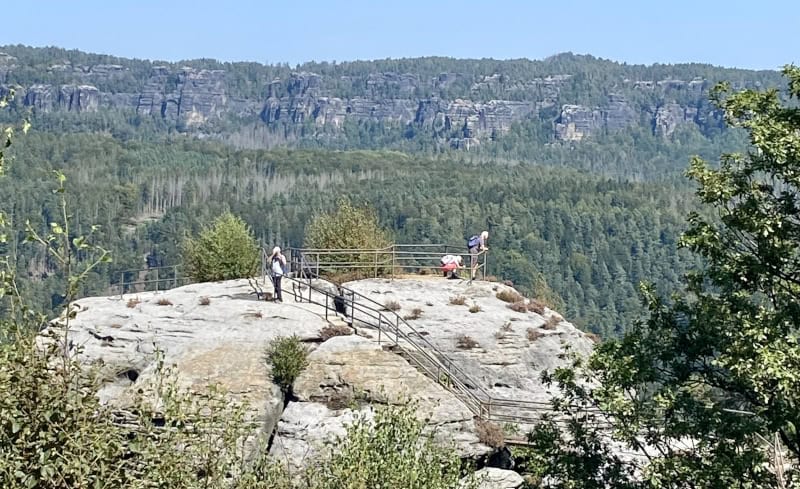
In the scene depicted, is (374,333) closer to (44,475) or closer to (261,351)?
(261,351)

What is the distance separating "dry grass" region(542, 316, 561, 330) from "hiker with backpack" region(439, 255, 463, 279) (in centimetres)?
456

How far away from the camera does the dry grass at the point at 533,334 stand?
114 ft

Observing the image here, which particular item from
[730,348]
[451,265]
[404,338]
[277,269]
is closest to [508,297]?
[451,265]

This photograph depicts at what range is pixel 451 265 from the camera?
40594 mm

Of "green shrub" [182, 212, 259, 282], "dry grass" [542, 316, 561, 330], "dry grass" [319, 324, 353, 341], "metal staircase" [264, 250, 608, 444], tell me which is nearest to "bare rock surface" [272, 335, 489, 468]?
"dry grass" [319, 324, 353, 341]

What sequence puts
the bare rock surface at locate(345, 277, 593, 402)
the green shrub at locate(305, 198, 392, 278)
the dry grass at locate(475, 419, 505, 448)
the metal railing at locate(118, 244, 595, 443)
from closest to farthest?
the dry grass at locate(475, 419, 505, 448)
the metal railing at locate(118, 244, 595, 443)
the bare rock surface at locate(345, 277, 593, 402)
the green shrub at locate(305, 198, 392, 278)

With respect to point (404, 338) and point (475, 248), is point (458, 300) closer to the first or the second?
point (475, 248)

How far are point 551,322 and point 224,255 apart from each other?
41.6 feet

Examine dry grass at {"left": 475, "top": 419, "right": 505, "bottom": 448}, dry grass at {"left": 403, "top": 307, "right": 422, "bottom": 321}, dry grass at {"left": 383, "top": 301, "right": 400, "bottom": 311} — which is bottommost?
dry grass at {"left": 475, "top": 419, "right": 505, "bottom": 448}

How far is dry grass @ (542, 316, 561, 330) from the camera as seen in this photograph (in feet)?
117

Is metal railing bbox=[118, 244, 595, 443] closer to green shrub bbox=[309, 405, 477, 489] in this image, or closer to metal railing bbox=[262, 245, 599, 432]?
metal railing bbox=[262, 245, 599, 432]

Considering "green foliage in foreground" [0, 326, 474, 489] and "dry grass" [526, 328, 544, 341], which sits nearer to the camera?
"green foliage in foreground" [0, 326, 474, 489]

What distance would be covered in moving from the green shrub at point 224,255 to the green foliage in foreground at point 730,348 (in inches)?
919

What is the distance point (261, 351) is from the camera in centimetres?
3100
